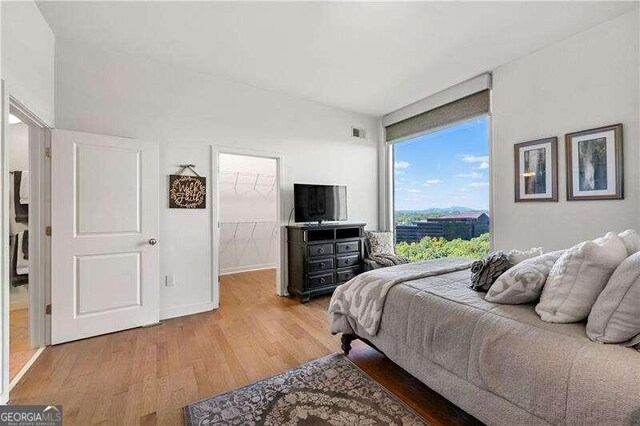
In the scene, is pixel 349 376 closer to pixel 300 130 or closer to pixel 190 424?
pixel 190 424

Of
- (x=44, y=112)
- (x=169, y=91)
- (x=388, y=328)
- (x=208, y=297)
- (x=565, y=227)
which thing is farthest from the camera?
(x=208, y=297)

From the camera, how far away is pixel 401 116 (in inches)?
176

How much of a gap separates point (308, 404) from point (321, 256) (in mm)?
2134

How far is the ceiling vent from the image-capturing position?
4648mm

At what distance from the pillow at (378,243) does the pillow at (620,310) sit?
3.04 metres

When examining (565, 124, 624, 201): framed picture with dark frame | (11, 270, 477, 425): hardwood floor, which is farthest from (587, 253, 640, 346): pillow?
(565, 124, 624, 201): framed picture with dark frame

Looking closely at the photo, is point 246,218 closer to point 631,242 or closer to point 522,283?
point 522,283

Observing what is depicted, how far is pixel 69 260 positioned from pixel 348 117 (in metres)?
3.98

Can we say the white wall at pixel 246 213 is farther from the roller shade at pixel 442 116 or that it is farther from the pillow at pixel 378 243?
the roller shade at pixel 442 116

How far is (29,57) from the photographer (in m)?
2.09

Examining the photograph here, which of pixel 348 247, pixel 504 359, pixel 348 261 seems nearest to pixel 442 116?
pixel 348 247

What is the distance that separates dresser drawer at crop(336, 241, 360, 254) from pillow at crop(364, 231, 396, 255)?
264 millimetres

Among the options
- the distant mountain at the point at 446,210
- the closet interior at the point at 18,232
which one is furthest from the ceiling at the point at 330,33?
the closet interior at the point at 18,232

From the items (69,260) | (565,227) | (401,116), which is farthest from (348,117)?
(69,260)
